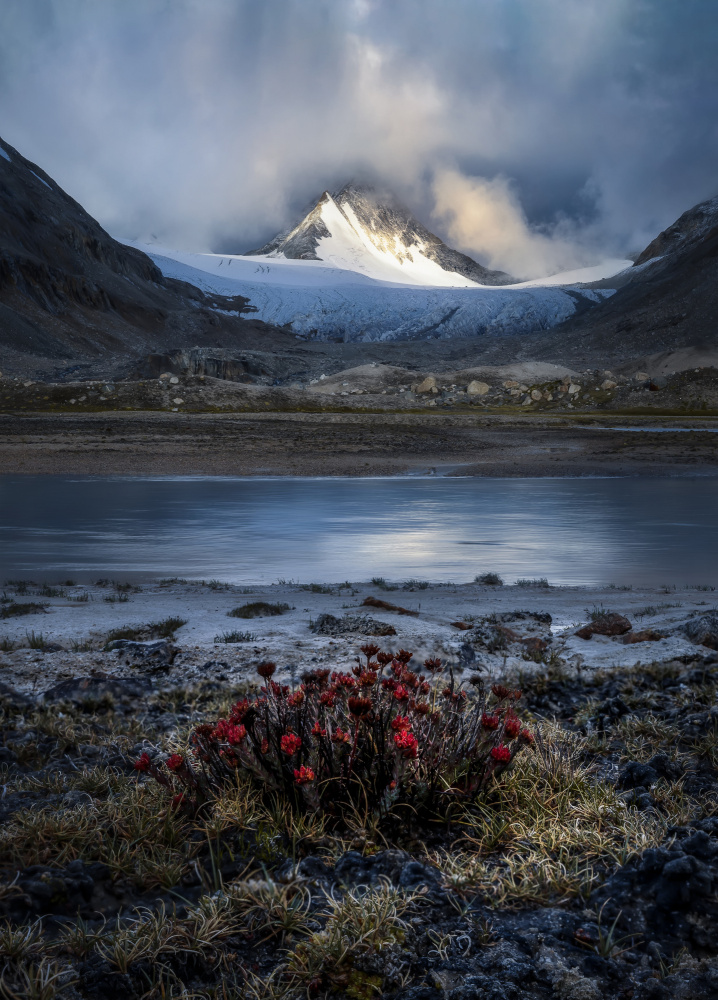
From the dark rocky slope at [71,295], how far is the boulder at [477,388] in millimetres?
65634

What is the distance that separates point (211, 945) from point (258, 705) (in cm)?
138

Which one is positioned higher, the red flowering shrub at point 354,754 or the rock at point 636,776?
the red flowering shrub at point 354,754

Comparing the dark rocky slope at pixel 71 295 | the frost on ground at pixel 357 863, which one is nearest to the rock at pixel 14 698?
the frost on ground at pixel 357 863

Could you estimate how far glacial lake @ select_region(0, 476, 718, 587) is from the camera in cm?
1362

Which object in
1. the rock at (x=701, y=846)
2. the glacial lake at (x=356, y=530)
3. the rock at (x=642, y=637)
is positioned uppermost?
the rock at (x=701, y=846)

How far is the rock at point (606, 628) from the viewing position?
7.94 m

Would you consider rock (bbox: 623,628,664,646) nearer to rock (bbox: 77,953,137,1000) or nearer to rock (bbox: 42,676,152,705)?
rock (bbox: 42,676,152,705)

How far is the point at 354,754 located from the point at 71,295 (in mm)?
169364

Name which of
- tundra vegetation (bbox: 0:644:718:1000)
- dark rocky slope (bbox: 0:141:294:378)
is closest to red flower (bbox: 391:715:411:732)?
tundra vegetation (bbox: 0:644:718:1000)

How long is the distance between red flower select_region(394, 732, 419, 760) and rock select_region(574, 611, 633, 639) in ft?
15.0

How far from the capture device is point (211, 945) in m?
3.11

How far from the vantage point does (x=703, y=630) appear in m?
7.54

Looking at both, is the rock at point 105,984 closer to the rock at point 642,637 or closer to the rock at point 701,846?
the rock at point 701,846

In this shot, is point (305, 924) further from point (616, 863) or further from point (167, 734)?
point (167, 734)
